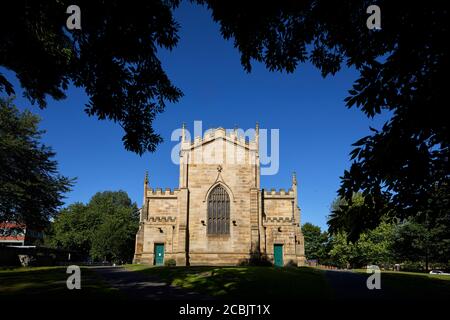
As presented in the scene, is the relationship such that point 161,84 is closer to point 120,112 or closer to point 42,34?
point 120,112

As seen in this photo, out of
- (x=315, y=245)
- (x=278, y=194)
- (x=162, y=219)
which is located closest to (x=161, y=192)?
(x=162, y=219)

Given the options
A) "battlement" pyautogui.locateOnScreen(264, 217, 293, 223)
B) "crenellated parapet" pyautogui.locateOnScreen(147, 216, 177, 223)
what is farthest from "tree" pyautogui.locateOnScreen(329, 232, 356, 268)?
"crenellated parapet" pyautogui.locateOnScreen(147, 216, 177, 223)

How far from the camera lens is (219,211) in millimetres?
38000

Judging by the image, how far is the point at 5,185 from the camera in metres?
30.7

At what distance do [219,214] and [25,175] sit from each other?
18578 millimetres

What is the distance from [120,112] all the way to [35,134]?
105ft

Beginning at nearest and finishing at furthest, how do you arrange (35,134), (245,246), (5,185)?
(5,185) → (35,134) → (245,246)

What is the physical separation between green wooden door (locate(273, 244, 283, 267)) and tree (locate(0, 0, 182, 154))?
32274 mm

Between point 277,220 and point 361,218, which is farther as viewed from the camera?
point 277,220

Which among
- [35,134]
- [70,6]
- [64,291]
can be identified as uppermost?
[35,134]


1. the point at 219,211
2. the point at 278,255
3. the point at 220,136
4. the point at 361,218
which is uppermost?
the point at 220,136

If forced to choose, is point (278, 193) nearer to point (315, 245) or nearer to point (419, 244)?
point (419, 244)

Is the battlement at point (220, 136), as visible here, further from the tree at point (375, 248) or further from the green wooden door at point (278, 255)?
the tree at point (375, 248)
